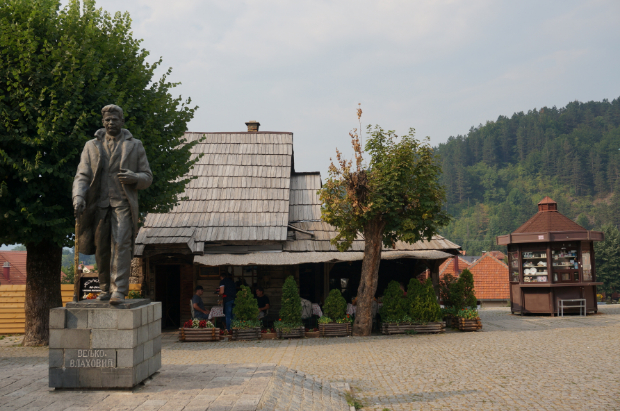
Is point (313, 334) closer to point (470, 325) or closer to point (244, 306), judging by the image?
point (244, 306)

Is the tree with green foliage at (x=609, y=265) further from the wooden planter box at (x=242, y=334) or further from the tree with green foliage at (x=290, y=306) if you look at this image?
the wooden planter box at (x=242, y=334)

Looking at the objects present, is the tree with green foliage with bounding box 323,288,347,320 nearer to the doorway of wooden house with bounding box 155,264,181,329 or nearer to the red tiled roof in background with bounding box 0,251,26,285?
the doorway of wooden house with bounding box 155,264,181,329

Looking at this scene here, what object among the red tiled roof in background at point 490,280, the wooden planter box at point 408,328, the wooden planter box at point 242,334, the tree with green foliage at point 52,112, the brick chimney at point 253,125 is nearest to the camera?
the tree with green foliage at point 52,112

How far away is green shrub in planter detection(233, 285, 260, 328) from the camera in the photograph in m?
13.4

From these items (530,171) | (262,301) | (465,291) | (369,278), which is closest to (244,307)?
(262,301)

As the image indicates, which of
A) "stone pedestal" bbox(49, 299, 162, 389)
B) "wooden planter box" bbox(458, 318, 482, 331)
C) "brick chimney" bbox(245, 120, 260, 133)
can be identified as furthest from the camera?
"brick chimney" bbox(245, 120, 260, 133)

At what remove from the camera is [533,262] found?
57.1 feet

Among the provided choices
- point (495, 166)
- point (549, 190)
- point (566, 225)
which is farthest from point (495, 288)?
point (495, 166)

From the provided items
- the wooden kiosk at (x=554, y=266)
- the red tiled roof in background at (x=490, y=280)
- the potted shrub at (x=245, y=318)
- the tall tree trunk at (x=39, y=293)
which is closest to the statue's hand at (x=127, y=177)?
the tall tree trunk at (x=39, y=293)

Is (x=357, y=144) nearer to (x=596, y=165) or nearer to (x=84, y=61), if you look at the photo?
(x=84, y=61)

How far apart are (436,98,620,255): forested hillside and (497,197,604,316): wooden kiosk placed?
7668 cm

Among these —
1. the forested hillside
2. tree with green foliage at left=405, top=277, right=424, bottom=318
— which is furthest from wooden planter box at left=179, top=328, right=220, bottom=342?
the forested hillside

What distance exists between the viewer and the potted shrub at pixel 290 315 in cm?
1349

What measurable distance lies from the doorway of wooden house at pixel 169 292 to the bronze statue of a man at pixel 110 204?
1072 cm
